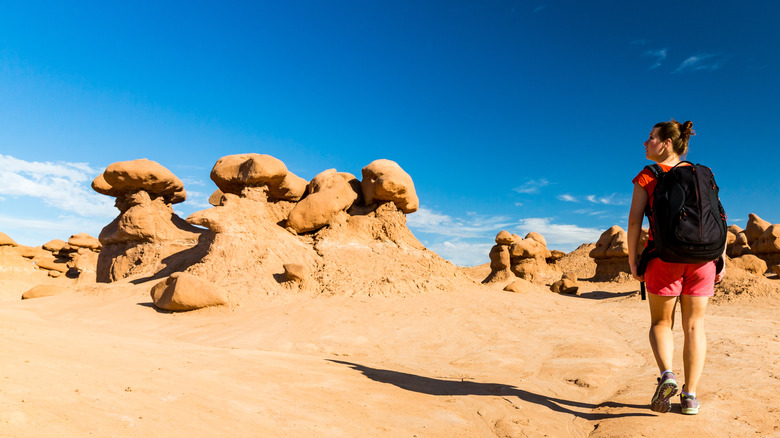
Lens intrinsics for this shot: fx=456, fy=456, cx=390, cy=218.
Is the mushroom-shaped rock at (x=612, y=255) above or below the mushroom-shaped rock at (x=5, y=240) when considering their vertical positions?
above

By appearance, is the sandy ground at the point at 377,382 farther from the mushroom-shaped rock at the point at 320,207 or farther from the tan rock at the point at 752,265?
the tan rock at the point at 752,265

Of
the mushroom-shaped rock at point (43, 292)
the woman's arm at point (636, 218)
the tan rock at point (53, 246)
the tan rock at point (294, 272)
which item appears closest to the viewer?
the woman's arm at point (636, 218)

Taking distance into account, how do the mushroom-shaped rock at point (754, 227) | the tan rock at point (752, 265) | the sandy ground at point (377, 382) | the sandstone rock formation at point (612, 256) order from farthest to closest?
the mushroom-shaped rock at point (754, 227) → the sandstone rock formation at point (612, 256) → the tan rock at point (752, 265) → the sandy ground at point (377, 382)

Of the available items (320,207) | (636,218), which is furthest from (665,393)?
(320,207)

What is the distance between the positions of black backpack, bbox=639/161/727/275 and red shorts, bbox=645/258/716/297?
0.10 meters

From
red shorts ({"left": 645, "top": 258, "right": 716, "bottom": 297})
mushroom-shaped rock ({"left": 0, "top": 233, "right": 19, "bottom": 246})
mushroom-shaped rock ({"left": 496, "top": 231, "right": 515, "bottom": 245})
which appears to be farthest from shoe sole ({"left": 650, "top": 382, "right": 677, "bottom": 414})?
mushroom-shaped rock ({"left": 0, "top": 233, "right": 19, "bottom": 246})

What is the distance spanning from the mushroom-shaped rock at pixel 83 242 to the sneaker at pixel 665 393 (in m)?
27.7

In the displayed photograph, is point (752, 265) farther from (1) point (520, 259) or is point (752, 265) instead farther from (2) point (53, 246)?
(2) point (53, 246)

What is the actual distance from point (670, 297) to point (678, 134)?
1.15 m

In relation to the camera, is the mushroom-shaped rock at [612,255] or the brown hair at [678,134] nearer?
the brown hair at [678,134]

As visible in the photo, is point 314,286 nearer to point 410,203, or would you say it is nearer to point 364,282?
point 364,282

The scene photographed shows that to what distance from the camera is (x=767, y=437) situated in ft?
8.95

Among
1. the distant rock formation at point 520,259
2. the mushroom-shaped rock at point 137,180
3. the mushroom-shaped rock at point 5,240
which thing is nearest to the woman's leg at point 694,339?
the mushroom-shaped rock at point 137,180

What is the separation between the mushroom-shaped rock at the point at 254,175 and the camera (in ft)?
44.0
